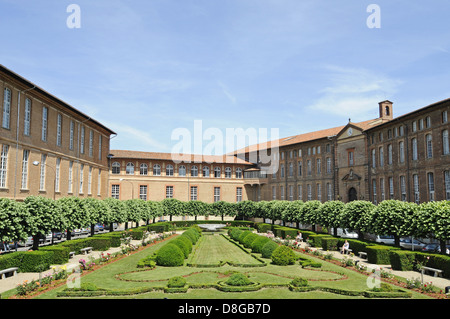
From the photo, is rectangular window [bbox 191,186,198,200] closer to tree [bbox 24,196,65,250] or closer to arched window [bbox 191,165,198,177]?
arched window [bbox 191,165,198,177]

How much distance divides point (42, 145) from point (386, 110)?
4349 centimetres

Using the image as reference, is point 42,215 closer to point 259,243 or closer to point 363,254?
point 259,243

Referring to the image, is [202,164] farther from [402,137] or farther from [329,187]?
[402,137]

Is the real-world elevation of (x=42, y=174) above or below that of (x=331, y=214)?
above

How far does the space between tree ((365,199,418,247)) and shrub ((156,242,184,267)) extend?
44.8ft

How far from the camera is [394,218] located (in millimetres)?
24234

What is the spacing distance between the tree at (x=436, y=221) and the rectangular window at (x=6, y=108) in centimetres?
2984

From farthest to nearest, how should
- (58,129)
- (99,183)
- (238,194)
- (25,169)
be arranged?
(238,194) < (99,183) < (58,129) < (25,169)

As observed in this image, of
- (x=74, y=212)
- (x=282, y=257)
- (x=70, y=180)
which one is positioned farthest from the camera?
(x=70, y=180)

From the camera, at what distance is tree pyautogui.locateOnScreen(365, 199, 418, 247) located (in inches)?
918

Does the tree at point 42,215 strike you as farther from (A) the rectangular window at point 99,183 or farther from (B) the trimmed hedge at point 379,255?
(A) the rectangular window at point 99,183

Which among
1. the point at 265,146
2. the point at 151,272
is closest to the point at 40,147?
the point at 151,272

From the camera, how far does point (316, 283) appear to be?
16531 mm

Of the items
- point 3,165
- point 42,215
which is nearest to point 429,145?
point 42,215
